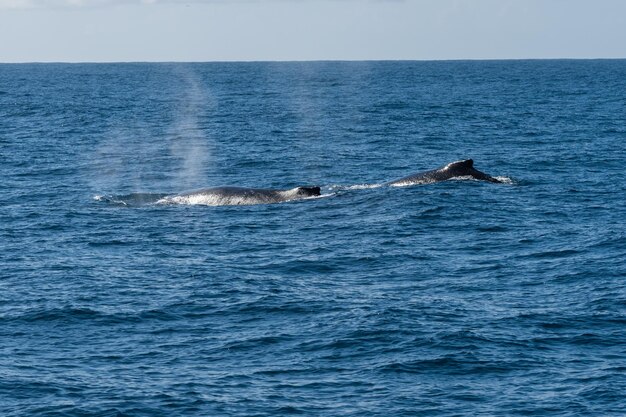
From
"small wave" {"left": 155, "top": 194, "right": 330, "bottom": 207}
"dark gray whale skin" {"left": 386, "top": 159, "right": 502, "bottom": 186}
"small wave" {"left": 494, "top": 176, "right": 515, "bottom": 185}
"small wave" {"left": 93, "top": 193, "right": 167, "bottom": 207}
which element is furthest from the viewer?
"small wave" {"left": 494, "top": 176, "right": 515, "bottom": 185}

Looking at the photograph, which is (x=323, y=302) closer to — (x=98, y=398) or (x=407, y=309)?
(x=407, y=309)

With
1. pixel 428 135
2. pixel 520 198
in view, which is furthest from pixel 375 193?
pixel 428 135

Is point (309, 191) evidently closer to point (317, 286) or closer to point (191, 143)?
point (317, 286)

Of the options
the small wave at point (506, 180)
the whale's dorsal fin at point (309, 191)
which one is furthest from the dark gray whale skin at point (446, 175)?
the whale's dorsal fin at point (309, 191)

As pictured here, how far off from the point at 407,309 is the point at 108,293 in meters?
8.27

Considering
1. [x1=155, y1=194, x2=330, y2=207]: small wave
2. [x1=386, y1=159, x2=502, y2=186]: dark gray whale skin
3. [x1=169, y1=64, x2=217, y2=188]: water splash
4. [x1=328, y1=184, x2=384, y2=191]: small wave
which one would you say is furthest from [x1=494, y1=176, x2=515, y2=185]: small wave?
[x1=169, y1=64, x2=217, y2=188]: water splash

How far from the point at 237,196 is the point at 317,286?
50.1 feet

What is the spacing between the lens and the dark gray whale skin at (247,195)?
4659cm

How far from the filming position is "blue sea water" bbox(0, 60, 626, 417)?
23172 millimetres

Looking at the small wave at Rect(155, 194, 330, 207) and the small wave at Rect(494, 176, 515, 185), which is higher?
the small wave at Rect(494, 176, 515, 185)

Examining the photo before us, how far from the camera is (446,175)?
50.8 metres

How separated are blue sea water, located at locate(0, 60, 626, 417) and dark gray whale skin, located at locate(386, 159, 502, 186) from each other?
957 millimetres

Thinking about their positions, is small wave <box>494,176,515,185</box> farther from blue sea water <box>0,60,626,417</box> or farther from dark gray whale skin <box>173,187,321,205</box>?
dark gray whale skin <box>173,187,321,205</box>

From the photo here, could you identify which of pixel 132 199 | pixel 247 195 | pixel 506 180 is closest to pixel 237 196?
pixel 247 195
